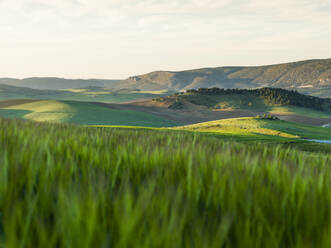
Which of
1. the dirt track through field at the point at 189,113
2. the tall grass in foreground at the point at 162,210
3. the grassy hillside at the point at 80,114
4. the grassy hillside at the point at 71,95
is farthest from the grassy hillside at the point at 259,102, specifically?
the tall grass in foreground at the point at 162,210

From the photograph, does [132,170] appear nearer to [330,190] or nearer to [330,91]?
[330,190]

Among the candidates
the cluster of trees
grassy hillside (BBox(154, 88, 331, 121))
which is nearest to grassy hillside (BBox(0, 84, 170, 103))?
grassy hillside (BBox(154, 88, 331, 121))

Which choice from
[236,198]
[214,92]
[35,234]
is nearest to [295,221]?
[236,198]

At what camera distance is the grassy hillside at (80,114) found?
154 feet

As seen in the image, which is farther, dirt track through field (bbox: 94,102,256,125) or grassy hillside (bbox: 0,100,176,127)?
dirt track through field (bbox: 94,102,256,125)

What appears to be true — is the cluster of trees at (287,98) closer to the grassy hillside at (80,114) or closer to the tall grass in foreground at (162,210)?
the grassy hillside at (80,114)

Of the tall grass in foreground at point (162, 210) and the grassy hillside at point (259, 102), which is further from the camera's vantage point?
the grassy hillside at point (259, 102)

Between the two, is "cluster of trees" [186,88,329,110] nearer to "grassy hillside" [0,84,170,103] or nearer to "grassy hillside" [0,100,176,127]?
"grassy hillside" [0,100,176,127]

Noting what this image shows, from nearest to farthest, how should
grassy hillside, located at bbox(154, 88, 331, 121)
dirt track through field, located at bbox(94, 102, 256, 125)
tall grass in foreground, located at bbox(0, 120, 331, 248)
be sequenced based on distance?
tall grass in foreground, located at bbox(0, 120, 331, 248) → dirt track through field, located at bbox(94, 102, 256, 125) → grassy hillside, located at bbox(154, 88, 331, 121)

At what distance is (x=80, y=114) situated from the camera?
49406 millimetres

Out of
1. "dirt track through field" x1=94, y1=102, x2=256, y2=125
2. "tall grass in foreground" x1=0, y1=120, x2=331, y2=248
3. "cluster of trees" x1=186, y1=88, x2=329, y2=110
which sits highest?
"tall grass in foreground" x1=0, y1=120, x2=331, y2=248

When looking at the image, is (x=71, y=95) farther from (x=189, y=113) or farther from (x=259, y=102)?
(x=259, y=102)

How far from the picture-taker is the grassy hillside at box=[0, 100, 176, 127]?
46.8 m

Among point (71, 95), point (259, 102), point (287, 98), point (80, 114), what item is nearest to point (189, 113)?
point (259, 102)
